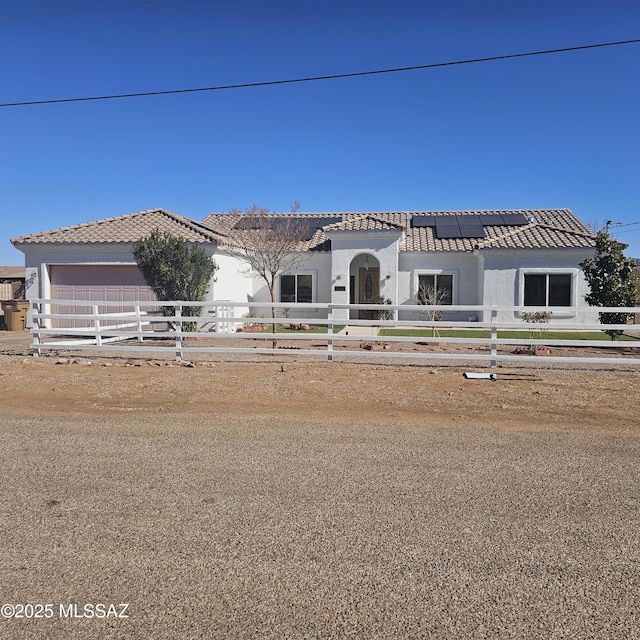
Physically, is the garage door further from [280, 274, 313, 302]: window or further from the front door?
the front door

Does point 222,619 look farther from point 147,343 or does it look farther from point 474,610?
point 147,343

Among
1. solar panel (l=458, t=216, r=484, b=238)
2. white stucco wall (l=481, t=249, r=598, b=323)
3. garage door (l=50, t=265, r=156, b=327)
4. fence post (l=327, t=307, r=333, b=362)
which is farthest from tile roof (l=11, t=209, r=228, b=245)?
solar panel (l=458, t=216, r=484, b=238)

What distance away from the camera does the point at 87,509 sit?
4.27 meters

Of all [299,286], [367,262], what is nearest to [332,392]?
[299,286]

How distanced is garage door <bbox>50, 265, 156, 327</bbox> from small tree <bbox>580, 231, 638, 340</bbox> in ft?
45.9

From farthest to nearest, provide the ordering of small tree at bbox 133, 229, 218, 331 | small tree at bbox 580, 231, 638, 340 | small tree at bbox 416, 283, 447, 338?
small tree at bbox 416, 283, 447, 338 < small tree at bbox 133, 229, 218, 331 < small tree at bbox 580, 231, 638, 340

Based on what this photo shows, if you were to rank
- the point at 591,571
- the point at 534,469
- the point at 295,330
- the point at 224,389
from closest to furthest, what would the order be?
the point at 591,571
the point at 534,469
the point at 224,389
the point at 295,330

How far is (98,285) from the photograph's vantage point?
20.2 m

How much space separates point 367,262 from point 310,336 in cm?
1352

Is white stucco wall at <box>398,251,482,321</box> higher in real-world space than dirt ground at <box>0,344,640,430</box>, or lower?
higher

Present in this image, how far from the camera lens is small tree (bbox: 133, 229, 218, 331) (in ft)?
54.2

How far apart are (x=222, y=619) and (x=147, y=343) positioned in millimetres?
14291

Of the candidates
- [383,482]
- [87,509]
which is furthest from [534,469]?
[87,509]

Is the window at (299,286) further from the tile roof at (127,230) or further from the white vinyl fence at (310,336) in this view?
the tile roof at (127,230)
